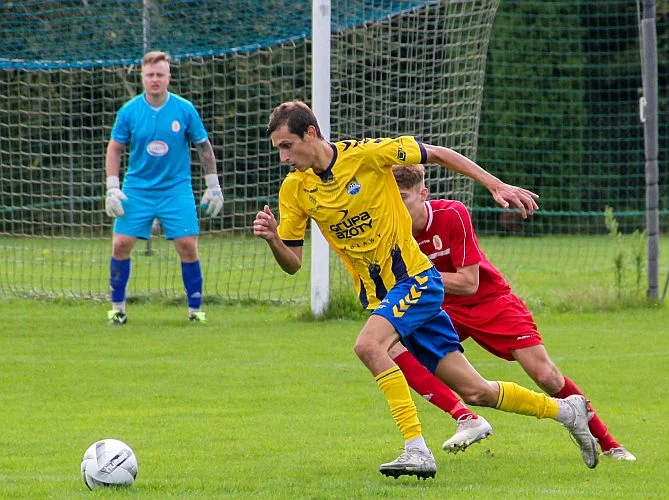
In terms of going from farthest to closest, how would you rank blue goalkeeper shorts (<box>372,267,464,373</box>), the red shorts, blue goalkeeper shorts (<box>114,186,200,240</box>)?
blue goalkeeper shorts (<box>114,186,200,240</box>) → the red shorts → blue goalkeeper shorts (<box>372,267,464,373</box>)

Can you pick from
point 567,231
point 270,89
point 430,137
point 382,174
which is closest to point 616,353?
point 430,137

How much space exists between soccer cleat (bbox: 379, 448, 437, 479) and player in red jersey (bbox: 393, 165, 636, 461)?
3.63 ft

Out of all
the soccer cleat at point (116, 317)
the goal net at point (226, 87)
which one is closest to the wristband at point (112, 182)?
the soccer cleat at point (116, 317)

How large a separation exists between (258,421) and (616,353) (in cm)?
397

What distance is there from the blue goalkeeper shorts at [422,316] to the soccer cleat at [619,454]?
2.98 feet

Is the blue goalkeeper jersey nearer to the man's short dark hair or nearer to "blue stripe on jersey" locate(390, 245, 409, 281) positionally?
the man's short dark hair

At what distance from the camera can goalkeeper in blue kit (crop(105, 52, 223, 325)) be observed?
1142 cm

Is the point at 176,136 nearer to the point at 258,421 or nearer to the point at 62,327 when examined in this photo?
the point at 62,327

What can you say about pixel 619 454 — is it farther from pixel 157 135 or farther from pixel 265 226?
pixel 157 135

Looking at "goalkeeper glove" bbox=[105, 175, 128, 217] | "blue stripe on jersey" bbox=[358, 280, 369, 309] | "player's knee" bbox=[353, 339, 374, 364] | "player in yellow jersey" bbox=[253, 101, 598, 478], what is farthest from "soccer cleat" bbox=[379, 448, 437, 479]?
"goalkeeper glove" bbox=[105, 175, 128, 217]

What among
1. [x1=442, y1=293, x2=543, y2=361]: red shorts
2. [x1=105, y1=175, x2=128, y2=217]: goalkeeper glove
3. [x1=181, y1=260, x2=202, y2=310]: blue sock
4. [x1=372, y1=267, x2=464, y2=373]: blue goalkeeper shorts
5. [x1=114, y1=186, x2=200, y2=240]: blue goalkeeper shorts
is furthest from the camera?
[x1=181, y1=260, x2=202, y2=310]: blue sock

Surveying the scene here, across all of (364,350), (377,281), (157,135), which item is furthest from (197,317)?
(364,350)

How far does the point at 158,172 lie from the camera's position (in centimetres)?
1153

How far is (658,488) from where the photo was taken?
535 cm
